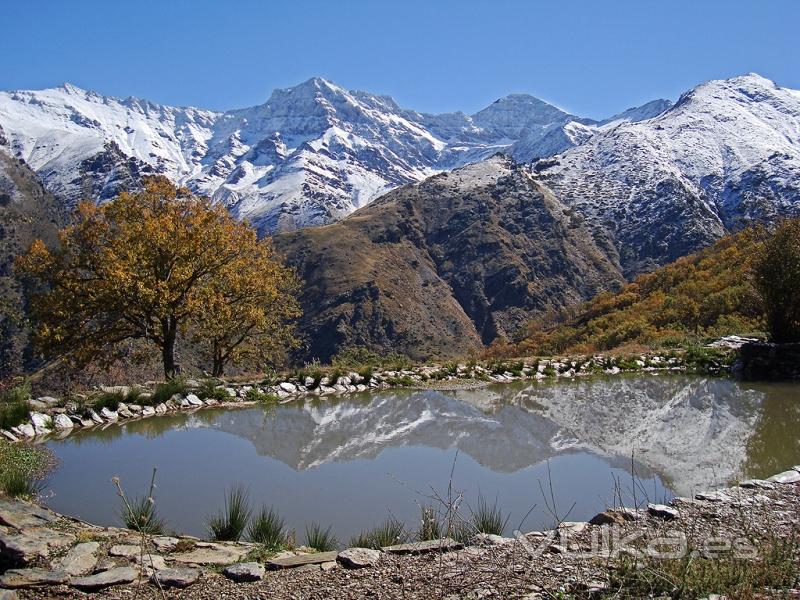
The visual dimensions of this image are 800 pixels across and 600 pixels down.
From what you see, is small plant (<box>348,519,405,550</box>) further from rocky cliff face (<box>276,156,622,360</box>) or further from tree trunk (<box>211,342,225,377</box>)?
rocky cliff face (<box>276,156,622,360</box>)

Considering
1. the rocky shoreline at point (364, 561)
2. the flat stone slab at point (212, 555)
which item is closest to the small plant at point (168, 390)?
the rocky shoreline at point (364, 561)

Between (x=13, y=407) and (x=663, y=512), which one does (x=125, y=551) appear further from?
(x=13, y=407)

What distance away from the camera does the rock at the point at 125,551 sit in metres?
5.20

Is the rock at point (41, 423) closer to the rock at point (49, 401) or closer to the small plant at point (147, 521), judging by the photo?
the rock at point (49, 401)

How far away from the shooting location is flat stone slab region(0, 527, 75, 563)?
502 cm

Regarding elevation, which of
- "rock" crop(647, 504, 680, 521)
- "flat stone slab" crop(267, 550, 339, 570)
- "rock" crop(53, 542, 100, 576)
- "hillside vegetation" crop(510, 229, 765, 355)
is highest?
"hillside vegetation" crop(510, 229, 765, 355)

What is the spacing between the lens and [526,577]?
14.3ft

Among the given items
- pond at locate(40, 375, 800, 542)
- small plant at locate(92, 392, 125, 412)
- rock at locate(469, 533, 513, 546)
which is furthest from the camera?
small plant at locate(92, 392, 125, 412)

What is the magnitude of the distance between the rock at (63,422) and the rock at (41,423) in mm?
83

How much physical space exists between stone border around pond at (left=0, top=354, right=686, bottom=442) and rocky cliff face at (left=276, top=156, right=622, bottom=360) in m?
96.0

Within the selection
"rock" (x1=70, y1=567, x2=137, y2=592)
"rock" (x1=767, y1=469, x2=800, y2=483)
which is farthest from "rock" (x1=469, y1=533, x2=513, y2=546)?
"rock" (x1=767, y1=469, x2=800, y2=483)

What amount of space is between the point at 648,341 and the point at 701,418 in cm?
1401

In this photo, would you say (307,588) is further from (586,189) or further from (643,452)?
(586,189)

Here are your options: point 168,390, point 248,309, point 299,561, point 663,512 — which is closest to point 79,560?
point 299,561
